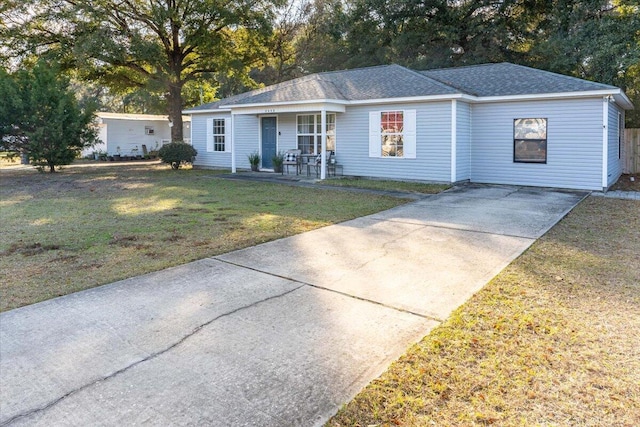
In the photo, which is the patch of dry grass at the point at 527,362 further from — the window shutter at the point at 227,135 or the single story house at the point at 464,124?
the window shutter at the point at 227,135

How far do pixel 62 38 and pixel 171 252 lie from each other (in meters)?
18.7

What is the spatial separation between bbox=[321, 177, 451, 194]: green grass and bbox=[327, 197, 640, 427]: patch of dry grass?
7119 mm

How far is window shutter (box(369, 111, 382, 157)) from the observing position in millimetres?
13969

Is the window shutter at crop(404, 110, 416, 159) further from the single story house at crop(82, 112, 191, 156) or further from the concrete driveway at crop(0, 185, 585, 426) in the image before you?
the single story house at crop(82, 112, 191, 156)

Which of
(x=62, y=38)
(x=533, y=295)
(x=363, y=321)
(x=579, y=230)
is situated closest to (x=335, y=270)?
(x=363, y=321)

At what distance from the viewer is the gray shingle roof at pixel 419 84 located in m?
12.5

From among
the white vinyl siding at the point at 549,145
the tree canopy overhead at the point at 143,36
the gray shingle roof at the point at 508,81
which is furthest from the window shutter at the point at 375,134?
the tree canopy overhead at the point at 143,36

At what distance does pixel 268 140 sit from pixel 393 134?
17.6ft

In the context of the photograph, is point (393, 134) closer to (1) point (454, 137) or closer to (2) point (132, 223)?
(1) point (454, 137)

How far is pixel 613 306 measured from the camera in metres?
3.92

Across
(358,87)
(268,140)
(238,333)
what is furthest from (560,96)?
(238,333)

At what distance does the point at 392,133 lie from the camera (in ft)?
45.2

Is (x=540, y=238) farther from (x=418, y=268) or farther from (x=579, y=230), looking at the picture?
(x=418, y=268)

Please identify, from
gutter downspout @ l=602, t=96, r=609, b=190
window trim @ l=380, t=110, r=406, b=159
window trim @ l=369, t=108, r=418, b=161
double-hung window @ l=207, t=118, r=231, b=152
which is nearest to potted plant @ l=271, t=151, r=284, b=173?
double-hung window @ l=207, t=118, r=231, b=152
